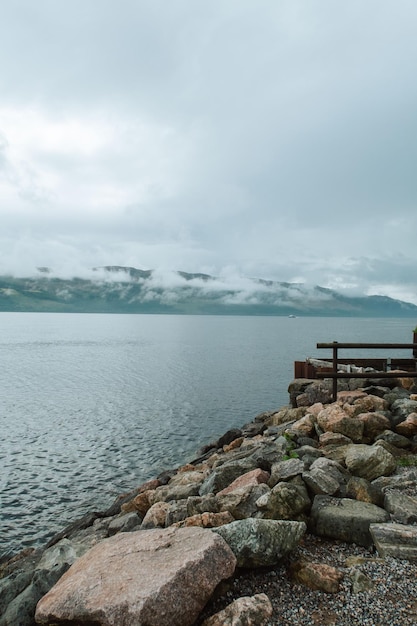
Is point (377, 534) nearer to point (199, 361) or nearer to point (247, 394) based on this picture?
point (247, 394)

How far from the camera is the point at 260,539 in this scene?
6.17 meters

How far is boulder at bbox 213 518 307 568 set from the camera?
19.9ft

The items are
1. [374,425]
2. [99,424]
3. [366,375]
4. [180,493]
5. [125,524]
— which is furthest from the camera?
[99,424]

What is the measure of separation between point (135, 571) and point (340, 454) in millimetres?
6523

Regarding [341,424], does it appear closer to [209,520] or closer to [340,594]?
[209,520]

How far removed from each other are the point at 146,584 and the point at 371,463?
245 inches

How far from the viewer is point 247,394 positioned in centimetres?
4150

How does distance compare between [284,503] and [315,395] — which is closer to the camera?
[284,503]

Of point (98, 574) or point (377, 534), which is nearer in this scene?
point (98, 574)

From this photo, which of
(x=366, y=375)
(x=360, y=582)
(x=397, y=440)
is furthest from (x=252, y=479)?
(x=366, y=375)

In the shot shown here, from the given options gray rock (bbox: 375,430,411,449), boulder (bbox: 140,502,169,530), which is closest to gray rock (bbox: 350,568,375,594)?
boulder (bbox: 140,502,169,530)

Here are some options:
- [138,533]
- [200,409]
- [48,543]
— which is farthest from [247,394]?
[138,533]

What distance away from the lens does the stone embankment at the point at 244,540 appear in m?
5.32

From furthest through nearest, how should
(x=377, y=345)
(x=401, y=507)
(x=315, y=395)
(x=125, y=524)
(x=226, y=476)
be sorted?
(x=315, y=395)
(x=377, y=345)
(x=125, y=524)
(x=226, y=476)
(x=401, y=507)
